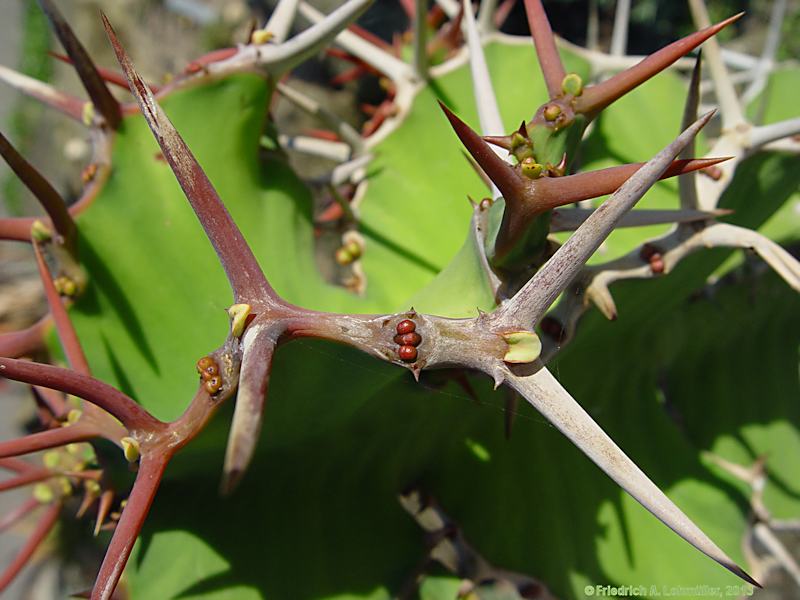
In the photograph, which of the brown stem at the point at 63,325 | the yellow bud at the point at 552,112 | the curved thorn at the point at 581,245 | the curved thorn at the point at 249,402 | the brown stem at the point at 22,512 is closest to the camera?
the curved thorn at the point at 249,402

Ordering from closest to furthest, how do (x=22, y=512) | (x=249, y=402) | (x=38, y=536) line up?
(x=249, y=402)
(x=38, y=536)
(x=22, y=512)

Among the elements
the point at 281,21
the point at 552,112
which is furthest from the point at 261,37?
the point at 552,112

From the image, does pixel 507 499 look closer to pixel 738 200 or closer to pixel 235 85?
pixel 738 200

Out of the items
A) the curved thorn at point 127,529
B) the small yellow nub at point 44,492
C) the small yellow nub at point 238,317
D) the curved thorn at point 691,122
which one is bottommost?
the curved thorn at point 127,529

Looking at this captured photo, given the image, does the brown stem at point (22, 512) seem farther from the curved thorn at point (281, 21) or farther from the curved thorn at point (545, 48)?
the curved thorn at point (545, 48)

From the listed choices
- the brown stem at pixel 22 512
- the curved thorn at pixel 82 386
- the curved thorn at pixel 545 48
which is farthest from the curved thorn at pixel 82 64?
the brown stem at pixel 22 512

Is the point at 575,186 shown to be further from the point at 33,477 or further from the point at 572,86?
the point at 33,477

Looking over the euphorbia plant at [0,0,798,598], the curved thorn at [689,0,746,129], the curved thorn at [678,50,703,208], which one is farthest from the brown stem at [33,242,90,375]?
the curved thorn at [689,0,746,129]
